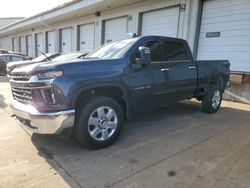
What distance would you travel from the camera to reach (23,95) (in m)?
3.78

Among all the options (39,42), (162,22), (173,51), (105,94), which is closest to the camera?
(105,94)

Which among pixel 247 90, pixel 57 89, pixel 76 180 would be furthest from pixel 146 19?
pixel 76 180

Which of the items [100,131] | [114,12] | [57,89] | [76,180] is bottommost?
[76,180]

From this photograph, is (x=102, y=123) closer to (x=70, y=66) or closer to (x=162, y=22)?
(x=70, y=66)

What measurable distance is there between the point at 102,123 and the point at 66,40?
1686 cm

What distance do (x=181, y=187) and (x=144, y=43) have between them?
107 inches

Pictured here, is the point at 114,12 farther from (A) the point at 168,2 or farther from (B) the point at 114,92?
(B) the point at 114,92

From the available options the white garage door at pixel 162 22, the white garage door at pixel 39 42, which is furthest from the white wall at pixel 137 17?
the white garage door at pixel 39 42

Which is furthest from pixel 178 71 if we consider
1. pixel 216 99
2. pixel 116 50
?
pixel 216 99

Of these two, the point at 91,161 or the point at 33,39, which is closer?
the point at 91,161

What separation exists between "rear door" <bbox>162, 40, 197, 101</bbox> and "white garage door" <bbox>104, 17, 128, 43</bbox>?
8083mm

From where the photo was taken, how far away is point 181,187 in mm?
2807

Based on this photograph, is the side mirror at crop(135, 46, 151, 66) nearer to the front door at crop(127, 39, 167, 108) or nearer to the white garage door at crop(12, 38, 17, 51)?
the front door at crop(127, 39, 167, 108)

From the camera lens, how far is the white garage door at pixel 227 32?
26.9 ft
